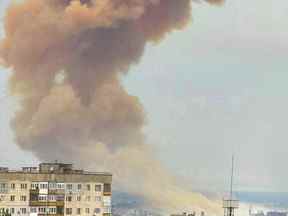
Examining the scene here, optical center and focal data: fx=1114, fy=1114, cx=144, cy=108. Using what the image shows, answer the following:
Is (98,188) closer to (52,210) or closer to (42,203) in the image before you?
(52,210)

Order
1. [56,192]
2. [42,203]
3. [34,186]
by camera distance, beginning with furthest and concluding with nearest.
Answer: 1. [56,192]
2. [34,186]
3. [42,203]

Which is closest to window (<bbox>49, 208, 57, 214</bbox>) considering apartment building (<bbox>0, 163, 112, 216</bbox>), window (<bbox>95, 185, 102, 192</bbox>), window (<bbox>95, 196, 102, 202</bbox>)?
apartment building (<bbox>0, 163, 112, 216</bbox>)

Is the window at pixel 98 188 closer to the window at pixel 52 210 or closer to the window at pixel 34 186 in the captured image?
the window at pixel 52 210

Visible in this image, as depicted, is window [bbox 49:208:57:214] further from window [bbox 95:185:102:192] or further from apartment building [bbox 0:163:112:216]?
window [bbox 95:185:102:192]

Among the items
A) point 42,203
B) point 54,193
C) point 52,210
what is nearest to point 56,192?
point 54,193

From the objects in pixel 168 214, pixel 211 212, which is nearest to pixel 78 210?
pixel 168 214

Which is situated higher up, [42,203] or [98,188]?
[98,188]

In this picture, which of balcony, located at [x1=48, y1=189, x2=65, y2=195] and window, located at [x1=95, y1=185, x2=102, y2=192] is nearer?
balcony, located at [x1=48, y1=189, x2=65, y2=195]

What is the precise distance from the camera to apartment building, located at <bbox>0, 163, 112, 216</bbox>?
149 ft

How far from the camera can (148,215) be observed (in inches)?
3103

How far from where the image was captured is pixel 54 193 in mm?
45875

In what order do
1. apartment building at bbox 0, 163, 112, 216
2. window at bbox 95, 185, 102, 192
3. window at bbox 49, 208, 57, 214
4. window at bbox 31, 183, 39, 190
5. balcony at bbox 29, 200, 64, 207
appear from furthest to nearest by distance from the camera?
window at bbox 95, 185, 102, 192 → window at bbox 31, 183, 39, 190 → apartment building at bbox 0, 163, 112, 216 → window at bbox 49, 208, 57, 214 → balcony at bbox 29, 200, 64, 207

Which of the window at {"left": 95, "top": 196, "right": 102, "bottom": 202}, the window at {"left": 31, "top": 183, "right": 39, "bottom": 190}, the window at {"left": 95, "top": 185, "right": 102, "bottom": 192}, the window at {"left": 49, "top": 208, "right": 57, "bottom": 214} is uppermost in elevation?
the window at {"left": 95, "top": 185, "right": 102, "bottom": 192}

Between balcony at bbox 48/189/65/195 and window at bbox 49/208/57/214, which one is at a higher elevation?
balcony at bbox 48/189/65/195
